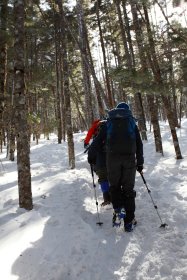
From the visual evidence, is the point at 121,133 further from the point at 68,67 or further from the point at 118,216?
the point at 68,67

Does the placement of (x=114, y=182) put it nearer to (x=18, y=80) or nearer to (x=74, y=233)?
(x=74, y=233)

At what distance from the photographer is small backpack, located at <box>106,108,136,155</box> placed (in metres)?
6.22

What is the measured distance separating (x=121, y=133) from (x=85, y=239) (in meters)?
2.02

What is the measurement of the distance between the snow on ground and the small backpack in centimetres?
147

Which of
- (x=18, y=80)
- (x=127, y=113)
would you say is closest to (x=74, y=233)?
(x=127, y=113)

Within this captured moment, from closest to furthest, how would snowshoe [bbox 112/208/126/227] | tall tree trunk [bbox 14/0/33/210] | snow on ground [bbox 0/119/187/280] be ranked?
snow on ground [bbox 0/119/187/280]
snowshoe [bbox 112/208/126/227]
tall tree trunk [bbox 14/0/33/210]

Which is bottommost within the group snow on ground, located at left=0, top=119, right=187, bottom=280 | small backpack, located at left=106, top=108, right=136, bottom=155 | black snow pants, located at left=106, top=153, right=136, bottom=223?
snow on ground, located at left=0, top=119, right=187, bottom=280

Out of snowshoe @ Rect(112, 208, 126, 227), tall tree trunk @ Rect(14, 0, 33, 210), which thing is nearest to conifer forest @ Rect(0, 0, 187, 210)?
tall tree trunk @ Rect(14, 0, 33, 210)

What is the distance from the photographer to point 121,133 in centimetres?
623

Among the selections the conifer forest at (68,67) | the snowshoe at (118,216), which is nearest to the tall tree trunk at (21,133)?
the conifer forest at (68,67)

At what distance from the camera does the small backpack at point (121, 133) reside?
622 centimetres

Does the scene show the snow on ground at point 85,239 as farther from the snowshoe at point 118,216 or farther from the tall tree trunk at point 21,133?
the tall tree trunk at point 21,133

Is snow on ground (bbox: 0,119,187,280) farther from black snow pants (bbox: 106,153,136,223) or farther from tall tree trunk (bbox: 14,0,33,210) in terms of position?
black snow pants (bbox: 106,153,136,223)

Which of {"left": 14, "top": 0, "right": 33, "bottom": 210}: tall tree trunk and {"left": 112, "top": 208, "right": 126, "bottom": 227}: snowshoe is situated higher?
{"left": 14, "top": 0, "right": 33, "bottom": 210}: tall tree trunk
